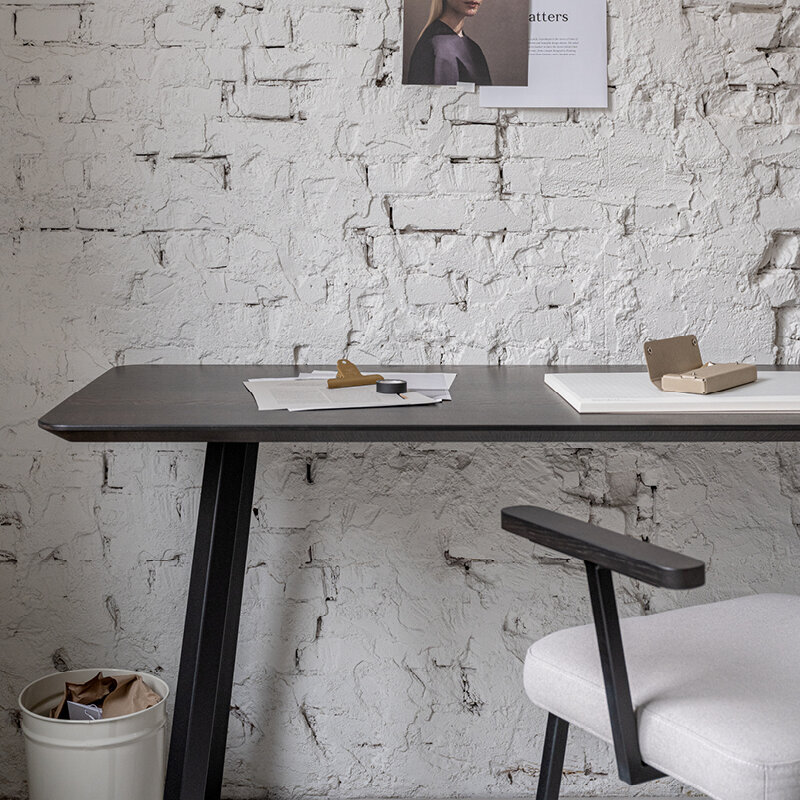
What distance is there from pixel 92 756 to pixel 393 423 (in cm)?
97

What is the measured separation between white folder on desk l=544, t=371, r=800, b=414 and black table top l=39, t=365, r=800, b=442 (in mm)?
22

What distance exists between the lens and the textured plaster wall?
2.02 m

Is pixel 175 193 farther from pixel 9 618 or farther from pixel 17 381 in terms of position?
pixel 9 618

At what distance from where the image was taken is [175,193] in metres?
2.04

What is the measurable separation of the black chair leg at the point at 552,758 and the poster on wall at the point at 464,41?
129 cm

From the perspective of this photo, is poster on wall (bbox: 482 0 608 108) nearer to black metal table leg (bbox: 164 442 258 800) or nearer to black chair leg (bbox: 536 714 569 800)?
black metal table leg (bbox: 164 442 258 800)

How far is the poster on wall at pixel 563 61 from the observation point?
6.57 feet

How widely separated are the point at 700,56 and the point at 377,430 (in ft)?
3.97

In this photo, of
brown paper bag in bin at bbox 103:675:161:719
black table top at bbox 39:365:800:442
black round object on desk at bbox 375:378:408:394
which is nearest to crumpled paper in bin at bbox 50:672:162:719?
brown paper bag in bin at bbox 103:675:161:719

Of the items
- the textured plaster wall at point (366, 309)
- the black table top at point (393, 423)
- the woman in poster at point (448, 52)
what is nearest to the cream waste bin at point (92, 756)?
the textured plaster wall at point (366, 309)

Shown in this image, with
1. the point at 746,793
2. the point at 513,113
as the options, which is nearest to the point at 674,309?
the point at 513,113

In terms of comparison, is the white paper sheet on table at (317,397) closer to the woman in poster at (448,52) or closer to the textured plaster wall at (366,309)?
the textured plaster wall at (366,309)

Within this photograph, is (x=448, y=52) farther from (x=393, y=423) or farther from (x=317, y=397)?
(x=393, y=423)

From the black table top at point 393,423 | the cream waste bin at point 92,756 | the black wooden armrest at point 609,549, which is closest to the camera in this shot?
the black wooden armrest at point 609,549
